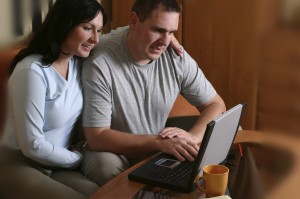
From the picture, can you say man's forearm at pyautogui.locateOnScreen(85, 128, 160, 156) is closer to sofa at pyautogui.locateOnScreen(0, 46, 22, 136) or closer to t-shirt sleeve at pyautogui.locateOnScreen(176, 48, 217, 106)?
t-shirt sleeve at pyautogui.locateOnScreen(176, 48, 217, 106)

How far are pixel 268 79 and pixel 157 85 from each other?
1.20 m

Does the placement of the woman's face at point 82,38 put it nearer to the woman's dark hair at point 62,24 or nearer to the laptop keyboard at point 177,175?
the woman's dark hair at point 62,24

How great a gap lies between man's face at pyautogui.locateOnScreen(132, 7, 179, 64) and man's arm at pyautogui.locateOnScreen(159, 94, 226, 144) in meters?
0.28

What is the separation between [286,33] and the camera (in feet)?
0.48

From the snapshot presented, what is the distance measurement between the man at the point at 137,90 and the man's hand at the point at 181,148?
49mm

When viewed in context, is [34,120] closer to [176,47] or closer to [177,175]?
[177,175]

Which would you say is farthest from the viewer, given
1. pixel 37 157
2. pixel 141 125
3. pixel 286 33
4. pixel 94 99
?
pixel 141 125

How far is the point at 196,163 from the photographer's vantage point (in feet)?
2.56

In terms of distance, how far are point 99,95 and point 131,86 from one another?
0.14 m

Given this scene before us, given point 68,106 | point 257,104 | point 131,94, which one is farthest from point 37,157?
point 257,104

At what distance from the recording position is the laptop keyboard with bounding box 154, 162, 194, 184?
82 cm

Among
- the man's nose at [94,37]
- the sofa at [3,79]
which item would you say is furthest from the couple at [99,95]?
the sofa at [3,79]

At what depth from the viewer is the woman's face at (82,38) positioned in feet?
3.66

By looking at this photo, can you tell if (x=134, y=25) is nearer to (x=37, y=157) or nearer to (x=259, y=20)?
(x=37, y=157)
